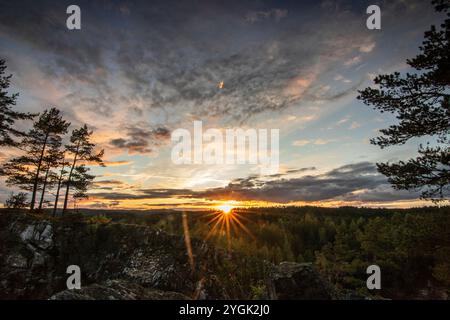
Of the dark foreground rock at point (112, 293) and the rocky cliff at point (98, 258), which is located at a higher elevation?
the dark foreground rock at point (112, 293)

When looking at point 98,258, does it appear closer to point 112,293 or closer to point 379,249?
point 112,293

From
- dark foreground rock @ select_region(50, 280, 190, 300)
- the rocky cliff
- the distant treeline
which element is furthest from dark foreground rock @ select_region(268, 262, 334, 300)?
the rocky cliff

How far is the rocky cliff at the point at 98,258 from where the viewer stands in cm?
1404

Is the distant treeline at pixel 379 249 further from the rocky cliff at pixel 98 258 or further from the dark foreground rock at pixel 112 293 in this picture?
the dark foreground rock at pixel 112 293

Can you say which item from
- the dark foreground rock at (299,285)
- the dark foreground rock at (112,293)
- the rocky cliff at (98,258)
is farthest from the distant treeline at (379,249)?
the dark foreground rock at (112,293)

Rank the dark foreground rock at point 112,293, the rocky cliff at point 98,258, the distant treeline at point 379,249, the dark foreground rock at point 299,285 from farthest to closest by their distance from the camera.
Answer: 1. the rocky cliff at point 98,258
2. the distant treeline at point 379,249
3. the dark foreground rock at point 299,285
4. the dark foreground rock at point 112,293

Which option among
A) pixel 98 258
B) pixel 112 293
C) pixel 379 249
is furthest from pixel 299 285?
pixel 379 249

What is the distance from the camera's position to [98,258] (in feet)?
53.3

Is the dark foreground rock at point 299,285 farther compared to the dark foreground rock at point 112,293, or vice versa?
the dark foreground rock at point 299,285

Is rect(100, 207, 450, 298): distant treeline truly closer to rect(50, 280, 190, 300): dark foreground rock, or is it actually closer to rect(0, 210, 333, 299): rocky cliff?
rect(0, 210, 333, 299): rocky cliff

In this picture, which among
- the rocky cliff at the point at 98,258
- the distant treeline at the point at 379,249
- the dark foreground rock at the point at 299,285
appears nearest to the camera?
the dark foreground rock at the point at 299,285

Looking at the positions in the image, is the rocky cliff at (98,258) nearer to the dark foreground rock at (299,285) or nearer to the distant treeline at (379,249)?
the distant treeline at (379,249)
